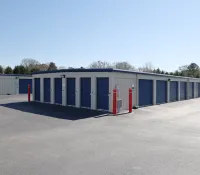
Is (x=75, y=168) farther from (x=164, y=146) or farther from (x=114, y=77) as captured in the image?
(x=114, y=77)

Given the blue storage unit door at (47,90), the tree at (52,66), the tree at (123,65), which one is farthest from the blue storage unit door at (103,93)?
the tree at (52,66)

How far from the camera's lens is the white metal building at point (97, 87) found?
15273 mm

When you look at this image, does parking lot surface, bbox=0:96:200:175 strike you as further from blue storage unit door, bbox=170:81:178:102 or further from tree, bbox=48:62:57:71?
tree, bbox=48:62:57:71

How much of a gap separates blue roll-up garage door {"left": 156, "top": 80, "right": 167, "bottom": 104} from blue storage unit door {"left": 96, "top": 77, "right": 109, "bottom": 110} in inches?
282

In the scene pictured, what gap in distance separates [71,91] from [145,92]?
5981mm

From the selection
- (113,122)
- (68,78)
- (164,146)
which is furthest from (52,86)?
(164,146)

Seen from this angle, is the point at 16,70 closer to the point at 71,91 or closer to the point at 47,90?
the point at 47,90

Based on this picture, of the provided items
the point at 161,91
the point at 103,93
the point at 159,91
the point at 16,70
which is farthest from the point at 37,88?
the point at 16,70

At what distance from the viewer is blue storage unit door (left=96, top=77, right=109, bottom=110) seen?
15.1 meters

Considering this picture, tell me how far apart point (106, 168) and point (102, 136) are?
314cm

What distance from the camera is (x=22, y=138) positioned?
25.4ft

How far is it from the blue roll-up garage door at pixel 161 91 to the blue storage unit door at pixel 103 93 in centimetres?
717

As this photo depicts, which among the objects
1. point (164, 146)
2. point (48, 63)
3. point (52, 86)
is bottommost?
point (164, 146)

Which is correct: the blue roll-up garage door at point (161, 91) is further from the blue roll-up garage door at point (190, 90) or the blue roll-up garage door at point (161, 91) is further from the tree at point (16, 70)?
the tree at point (16, 70)
